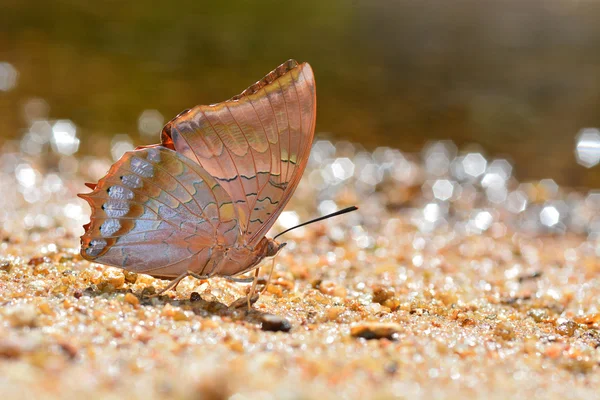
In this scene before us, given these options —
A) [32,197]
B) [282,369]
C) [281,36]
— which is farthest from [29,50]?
[282,369]

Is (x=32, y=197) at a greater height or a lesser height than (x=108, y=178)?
greater

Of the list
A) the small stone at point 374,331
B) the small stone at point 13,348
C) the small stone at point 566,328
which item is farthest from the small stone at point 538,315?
the small stone at point 13,348

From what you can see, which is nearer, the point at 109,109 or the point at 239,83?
the point at 109,109

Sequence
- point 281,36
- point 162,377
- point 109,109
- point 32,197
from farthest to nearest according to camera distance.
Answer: point 281,36
point 109,109
point 32,197
point 162,377

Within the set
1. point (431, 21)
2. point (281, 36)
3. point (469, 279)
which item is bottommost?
point (469, 279)

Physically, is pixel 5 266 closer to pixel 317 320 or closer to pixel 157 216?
pixel 157 216

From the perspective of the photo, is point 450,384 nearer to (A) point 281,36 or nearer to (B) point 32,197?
(B) point 32,197

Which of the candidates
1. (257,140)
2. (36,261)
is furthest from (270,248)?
(36,261)
